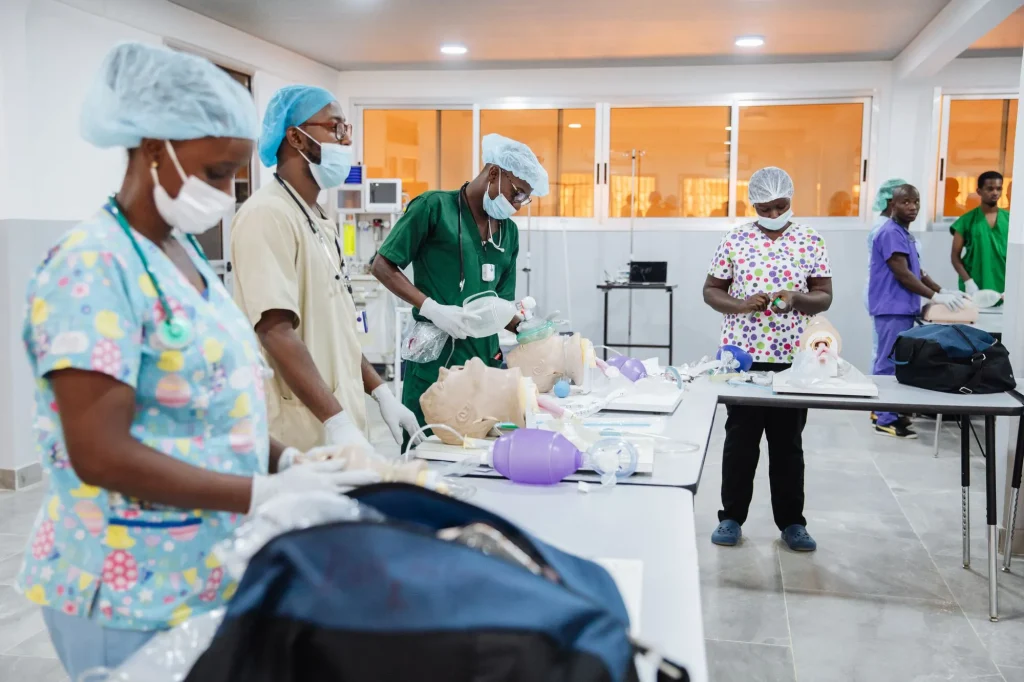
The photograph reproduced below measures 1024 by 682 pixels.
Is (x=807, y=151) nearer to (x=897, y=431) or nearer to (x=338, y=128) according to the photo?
(x=897, y=431)

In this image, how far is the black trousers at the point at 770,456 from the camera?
9.91 feet

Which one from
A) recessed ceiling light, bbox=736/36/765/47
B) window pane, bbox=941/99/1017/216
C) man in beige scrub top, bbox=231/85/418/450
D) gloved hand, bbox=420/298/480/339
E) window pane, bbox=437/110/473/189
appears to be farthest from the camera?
window pane, bbox=437/110/473/189

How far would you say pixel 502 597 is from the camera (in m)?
0.75

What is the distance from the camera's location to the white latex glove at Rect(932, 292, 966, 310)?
4613 millimetres

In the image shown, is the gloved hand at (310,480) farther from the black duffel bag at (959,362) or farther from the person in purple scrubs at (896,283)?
the person in purple scrubs at (896,283)

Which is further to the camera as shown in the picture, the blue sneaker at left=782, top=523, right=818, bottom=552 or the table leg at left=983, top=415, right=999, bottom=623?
the blue sneaker at left=782, top=523, right=818, bottom=552

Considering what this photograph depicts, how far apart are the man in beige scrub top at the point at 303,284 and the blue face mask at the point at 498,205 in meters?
0.70

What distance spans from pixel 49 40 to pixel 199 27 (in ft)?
4.11

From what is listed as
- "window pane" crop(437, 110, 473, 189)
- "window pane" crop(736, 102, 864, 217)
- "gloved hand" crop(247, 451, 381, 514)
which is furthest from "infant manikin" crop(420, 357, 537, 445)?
"window pane" crop(437, 110, 473, 189)

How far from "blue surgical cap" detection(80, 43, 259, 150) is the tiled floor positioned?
187cm

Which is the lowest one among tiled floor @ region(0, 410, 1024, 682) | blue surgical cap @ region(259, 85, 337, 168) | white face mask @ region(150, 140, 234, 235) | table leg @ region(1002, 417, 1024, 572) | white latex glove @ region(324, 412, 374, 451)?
tiled floor @ region(0, 410, 1024, 682)

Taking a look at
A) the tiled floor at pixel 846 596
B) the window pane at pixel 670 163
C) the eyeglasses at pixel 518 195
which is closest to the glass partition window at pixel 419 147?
the window pane at pixel 670 163

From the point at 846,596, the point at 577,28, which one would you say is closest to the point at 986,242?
the point at 577,28

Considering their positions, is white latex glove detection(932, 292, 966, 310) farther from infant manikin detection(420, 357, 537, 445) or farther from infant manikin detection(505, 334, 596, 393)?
infant manikin detection(420, 357, 537, 445)
